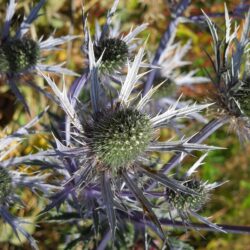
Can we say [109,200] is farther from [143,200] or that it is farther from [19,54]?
[19,54]

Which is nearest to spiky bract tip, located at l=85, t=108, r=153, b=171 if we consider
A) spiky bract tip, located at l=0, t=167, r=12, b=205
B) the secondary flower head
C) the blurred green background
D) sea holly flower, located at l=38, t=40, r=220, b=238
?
sea holly flower, located at l=38, t=40, r=220, b=238

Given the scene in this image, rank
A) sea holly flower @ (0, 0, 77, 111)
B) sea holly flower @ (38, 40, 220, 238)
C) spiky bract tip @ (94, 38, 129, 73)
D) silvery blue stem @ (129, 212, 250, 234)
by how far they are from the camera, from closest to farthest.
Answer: sea holly flower @ (38, 40, 220, 238)
silvery blue stem @ (129, 212, 250, 234)
spiky bract tip @ (94, 38, 129, 73)
sea holly flower @ (0, 0, 77, 111)

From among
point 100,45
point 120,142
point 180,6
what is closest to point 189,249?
point 120,142

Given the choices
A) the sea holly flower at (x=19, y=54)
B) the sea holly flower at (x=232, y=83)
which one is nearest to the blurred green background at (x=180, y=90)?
the sea holly flower at (x=19, y=54)

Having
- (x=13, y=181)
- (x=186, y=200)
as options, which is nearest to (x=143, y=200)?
(x=186, y=200)

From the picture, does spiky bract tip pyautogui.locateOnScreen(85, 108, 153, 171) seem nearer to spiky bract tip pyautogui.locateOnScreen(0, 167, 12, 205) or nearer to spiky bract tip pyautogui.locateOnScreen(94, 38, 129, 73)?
spiky bract tip pyautogui.locateOnScreen(94, 38, 129, 73)

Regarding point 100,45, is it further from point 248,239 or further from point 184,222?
point 248,239
